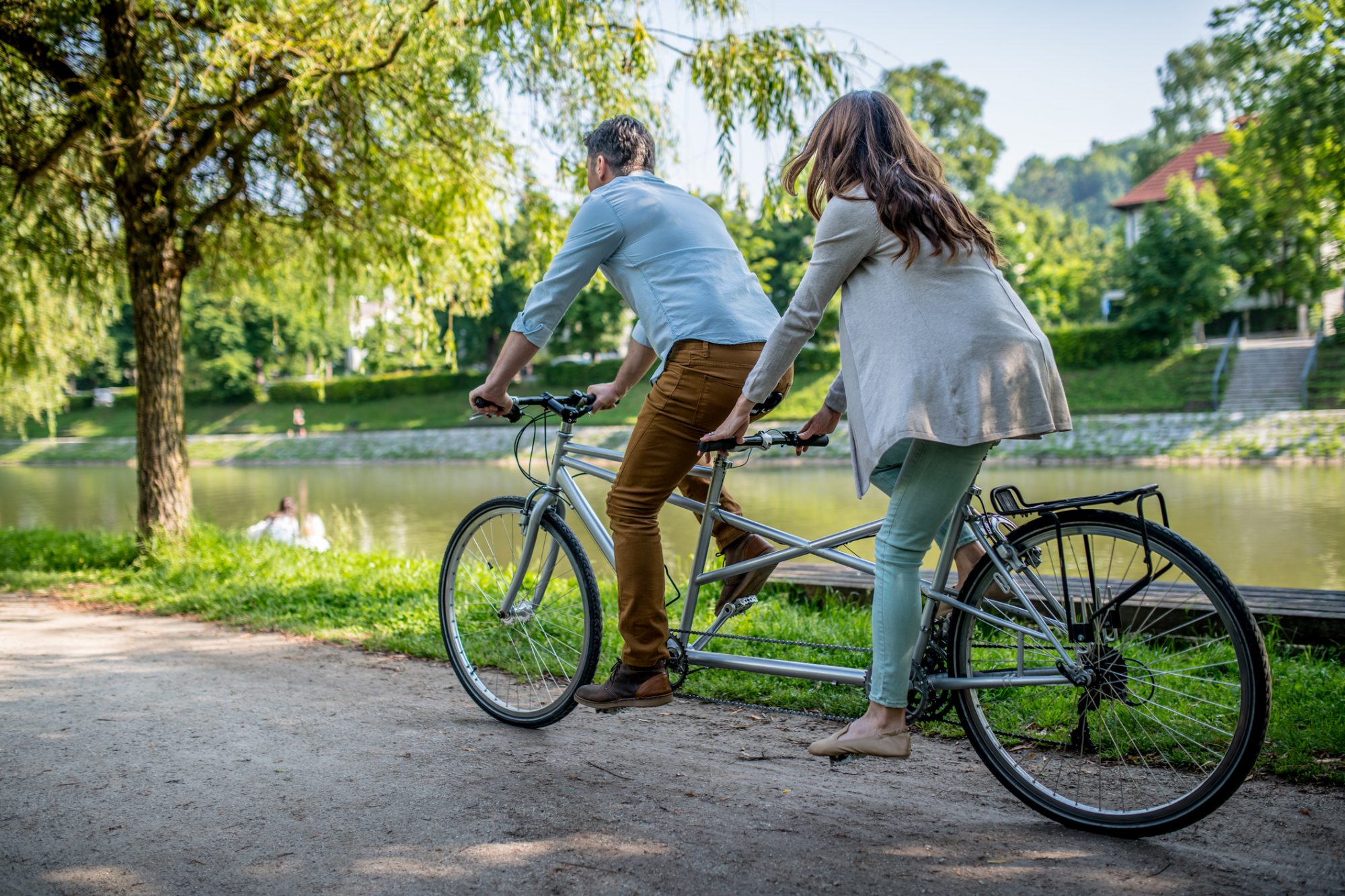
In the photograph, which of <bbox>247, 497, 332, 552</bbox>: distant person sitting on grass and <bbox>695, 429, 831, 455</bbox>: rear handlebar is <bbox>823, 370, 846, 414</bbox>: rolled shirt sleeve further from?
<bbox>247, 497, 332, 552</bbox>: distant person sitting on grass

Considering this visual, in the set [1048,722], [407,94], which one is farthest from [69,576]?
[1048,722]

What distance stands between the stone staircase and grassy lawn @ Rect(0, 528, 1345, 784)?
20997mm

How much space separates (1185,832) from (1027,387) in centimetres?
120

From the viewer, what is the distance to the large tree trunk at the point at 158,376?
797 centimetres

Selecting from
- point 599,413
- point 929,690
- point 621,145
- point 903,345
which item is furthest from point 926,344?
point 599,413

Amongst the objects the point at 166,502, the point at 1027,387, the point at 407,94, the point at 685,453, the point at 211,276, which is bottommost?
the point at 166,502

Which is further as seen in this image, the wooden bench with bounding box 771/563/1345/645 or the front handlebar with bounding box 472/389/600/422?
the wooden bench with bounding box 771/563/1345/645

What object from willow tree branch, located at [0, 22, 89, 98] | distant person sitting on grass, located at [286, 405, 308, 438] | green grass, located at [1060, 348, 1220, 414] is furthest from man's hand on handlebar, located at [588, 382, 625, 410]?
distant person sitting on grass, located at [286, 405, 308, 438]

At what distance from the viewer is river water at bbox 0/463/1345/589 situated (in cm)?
1064

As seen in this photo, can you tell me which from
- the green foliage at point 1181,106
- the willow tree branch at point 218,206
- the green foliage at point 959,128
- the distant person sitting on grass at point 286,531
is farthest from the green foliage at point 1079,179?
the willow tree branch at point 218,206

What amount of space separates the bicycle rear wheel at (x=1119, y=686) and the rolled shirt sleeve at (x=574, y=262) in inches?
60.9

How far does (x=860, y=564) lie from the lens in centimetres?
320

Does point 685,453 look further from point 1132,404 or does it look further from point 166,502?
point 1132,404

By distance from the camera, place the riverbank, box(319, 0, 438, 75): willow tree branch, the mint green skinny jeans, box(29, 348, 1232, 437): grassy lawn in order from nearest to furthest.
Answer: the mint green skinny jeans → box(319, 0, 438, 75): willow tree branch → the riverbank → box(29, 348, 1232, 437): grassy lawn
